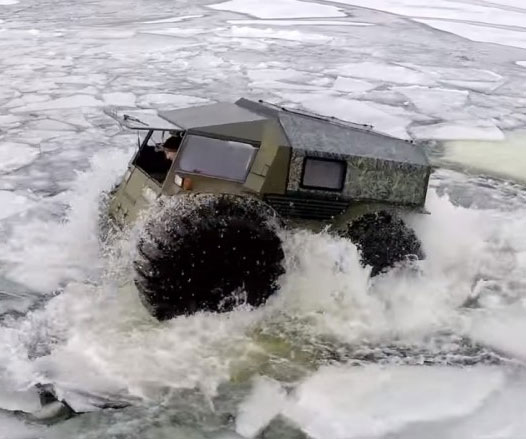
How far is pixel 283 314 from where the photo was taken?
5.14m

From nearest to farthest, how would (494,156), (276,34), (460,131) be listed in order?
(494,156)
(460,131)
(276,34)

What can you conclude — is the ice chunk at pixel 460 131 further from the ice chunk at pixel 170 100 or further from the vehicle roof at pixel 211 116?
the vehicle roof at pixel 211 116

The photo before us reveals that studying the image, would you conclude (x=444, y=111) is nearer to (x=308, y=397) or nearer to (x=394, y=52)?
(x=394, y=52)

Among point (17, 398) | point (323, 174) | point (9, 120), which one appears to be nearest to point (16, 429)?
point (17, 398)

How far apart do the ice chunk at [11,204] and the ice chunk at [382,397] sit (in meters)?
3.64

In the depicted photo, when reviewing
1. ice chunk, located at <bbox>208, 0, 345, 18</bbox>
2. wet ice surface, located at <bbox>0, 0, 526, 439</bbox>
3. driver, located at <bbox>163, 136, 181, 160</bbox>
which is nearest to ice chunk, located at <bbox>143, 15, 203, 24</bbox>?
ice chunk, located at <bbox>208, 0, 345, 18</bbox>

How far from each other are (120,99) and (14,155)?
273 centimetres

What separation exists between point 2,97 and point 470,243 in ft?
24.2

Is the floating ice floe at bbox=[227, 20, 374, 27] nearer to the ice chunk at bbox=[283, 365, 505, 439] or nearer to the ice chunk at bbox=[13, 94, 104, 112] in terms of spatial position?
the ice chunk at bbox=[13, 94, 104, 112]

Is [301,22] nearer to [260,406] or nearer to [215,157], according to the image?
[215,157]

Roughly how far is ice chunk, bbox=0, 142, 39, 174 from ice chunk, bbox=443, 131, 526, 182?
4.76 metres

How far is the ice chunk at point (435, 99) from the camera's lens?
1117 cm

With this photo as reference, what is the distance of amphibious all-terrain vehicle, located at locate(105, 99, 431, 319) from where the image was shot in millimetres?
4707

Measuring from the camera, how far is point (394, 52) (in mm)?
15102
